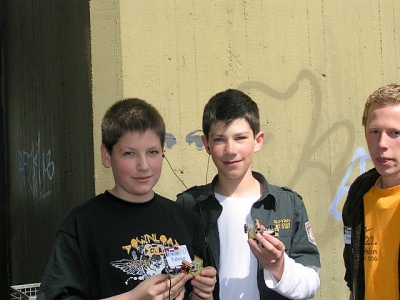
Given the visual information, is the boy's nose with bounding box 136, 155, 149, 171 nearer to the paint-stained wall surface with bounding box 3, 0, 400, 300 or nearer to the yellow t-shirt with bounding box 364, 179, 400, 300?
the yellow t-shirt with bounding box 364, 179, 400, 300

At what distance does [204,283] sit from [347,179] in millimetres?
2424

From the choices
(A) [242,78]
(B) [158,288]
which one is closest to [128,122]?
(B) [158,288]

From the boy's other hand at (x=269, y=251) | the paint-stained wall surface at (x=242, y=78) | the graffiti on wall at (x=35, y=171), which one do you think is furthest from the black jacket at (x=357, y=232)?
the graffiti on wall at (x=35, y=171)

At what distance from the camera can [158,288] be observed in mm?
2035

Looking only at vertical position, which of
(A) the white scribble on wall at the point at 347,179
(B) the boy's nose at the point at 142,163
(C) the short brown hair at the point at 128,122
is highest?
(C) the short brown hair at the point at 128,122

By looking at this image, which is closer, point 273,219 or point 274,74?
point 273,219

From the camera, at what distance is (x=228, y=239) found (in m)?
2.72

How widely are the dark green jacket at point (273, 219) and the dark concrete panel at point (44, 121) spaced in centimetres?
114

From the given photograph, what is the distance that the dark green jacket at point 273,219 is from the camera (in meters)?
2.67

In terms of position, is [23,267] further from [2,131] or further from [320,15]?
[320,15]

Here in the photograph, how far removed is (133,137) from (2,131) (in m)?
5.20

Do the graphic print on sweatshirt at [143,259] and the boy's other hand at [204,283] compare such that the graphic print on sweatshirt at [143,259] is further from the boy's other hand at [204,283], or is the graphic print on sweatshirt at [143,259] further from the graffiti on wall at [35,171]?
the graffiti on wall at [35,171]

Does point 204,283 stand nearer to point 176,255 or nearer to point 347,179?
point 176,255

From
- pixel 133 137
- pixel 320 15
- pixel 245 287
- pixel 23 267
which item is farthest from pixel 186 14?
pixel 23 267
